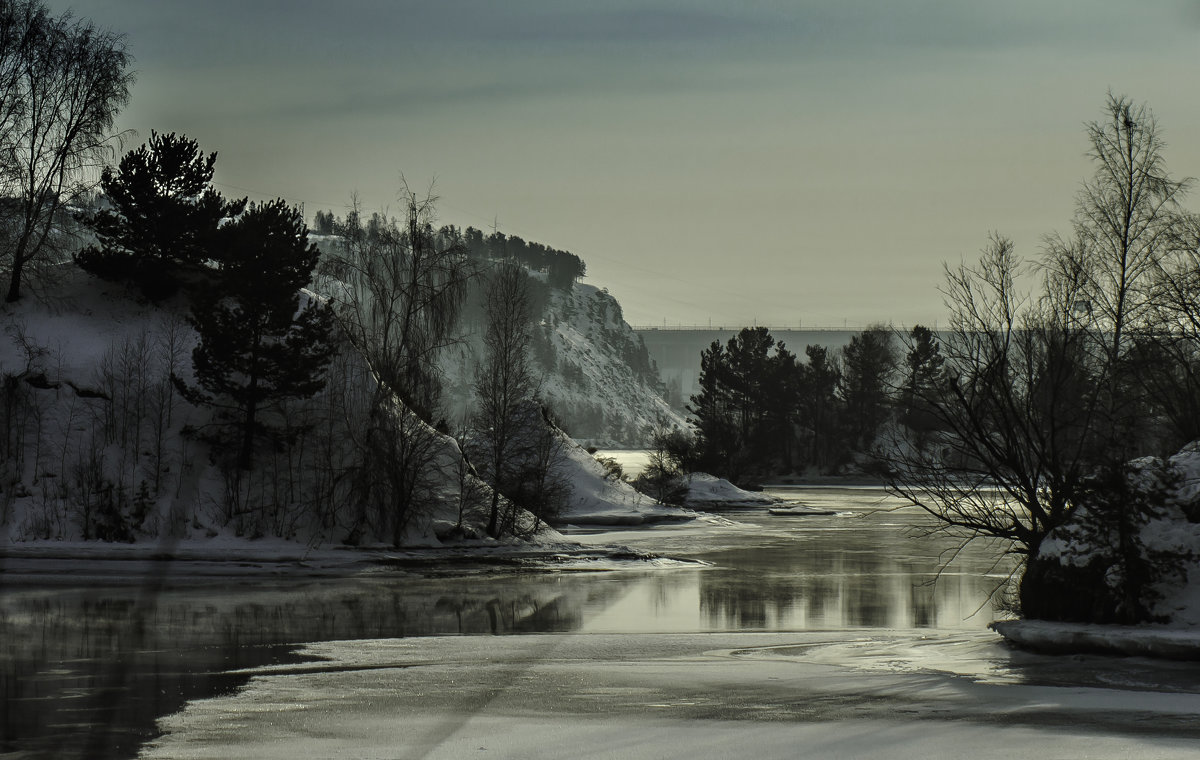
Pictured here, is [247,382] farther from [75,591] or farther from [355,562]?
[75,591]

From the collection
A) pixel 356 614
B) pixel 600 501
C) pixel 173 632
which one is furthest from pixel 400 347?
pixel 600 501

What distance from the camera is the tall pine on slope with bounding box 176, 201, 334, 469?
33156 mm

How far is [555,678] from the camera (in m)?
14.3

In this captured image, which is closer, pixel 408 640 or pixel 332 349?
pixel 408 640

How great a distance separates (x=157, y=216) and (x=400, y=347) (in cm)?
966

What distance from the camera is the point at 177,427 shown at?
34969 mm

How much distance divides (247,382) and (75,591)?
1307 centimetres

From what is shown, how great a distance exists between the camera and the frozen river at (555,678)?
10.5 meters

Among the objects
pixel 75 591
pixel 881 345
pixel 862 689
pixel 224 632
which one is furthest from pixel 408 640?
pixel 881 345

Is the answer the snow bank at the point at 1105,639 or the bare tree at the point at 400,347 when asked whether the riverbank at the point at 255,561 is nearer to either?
the bare tree at the point at 400,347

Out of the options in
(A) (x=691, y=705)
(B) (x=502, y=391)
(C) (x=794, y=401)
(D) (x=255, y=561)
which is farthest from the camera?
(C) (x=794, y=401)

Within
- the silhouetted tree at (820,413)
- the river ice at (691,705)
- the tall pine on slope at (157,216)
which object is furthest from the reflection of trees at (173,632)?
the silhouetted tree at (820,413)

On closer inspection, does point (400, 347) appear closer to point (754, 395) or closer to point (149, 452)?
point (149, 452)

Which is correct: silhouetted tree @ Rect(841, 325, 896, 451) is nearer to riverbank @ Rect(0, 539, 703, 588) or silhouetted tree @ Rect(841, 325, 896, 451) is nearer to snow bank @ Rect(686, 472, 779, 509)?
snow bank @ Rect(686, 472, 779, 509)
